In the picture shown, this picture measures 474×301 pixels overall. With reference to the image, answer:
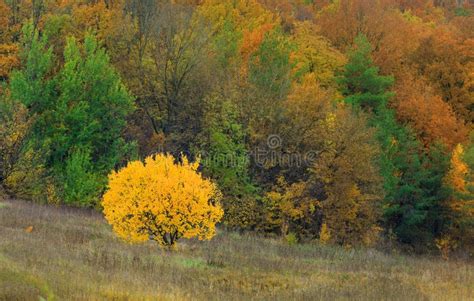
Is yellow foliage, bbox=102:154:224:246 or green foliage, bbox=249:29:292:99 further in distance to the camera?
green foliage, bbox=249:29:292:99

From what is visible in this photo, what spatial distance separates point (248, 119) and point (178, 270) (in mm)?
19354

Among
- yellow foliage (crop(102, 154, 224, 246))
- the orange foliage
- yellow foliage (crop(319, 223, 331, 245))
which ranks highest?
the orange foliage

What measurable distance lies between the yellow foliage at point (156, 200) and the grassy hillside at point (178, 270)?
98 centimetres

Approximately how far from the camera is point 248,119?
120 ft

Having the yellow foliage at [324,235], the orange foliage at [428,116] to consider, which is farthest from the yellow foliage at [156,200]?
the orange foliage at [428,116]

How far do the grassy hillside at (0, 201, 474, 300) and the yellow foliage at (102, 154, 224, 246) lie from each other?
976mm

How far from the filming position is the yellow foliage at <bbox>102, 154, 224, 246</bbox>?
19547mm

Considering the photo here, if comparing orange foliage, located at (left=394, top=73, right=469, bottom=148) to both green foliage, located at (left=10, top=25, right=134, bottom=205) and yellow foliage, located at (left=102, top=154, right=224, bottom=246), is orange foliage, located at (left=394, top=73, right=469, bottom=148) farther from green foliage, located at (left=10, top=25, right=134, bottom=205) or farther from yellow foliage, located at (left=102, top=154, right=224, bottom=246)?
yellow foliage, located at (left=102, top=154, right=224, bottom=246)

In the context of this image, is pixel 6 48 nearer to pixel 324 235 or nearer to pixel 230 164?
pixel 230 164

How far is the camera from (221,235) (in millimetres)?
30828

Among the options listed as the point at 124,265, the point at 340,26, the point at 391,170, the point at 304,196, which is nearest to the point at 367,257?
the point at 304,196

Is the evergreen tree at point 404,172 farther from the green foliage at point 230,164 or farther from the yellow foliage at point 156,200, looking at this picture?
the yellow foliage at point 156,200

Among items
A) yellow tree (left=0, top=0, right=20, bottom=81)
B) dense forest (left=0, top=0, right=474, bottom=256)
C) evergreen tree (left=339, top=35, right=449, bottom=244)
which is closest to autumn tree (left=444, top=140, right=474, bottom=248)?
dense forest (left=0, top=0, right=474, bottom=256)

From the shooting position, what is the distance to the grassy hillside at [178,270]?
12.5 metres
